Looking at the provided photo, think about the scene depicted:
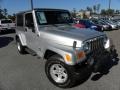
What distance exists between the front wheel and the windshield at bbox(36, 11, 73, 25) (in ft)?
5.15

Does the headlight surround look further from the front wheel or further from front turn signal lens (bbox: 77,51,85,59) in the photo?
the front wheel

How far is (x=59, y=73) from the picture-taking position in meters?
4.86

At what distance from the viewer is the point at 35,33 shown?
19.1 ft

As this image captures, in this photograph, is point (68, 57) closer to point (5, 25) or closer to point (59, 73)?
point (59, 73)

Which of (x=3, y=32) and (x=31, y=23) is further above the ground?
(x=31, y=23)

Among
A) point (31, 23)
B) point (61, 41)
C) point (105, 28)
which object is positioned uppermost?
point (31, 23)

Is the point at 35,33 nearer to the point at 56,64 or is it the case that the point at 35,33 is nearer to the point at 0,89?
the point at 56,64

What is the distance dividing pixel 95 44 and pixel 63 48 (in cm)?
90

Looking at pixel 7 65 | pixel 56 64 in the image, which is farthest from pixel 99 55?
pixel 7 65

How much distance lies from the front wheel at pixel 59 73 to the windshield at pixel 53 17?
1571 millimetres

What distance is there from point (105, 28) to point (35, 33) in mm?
18920

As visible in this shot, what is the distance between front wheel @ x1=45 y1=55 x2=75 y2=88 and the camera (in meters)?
4.52

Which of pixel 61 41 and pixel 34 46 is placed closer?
pixel 61 41

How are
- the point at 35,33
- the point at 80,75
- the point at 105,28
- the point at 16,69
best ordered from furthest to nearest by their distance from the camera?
the point at 105,28
the point at 16,69
the point at 35,33
the point at 80,75
